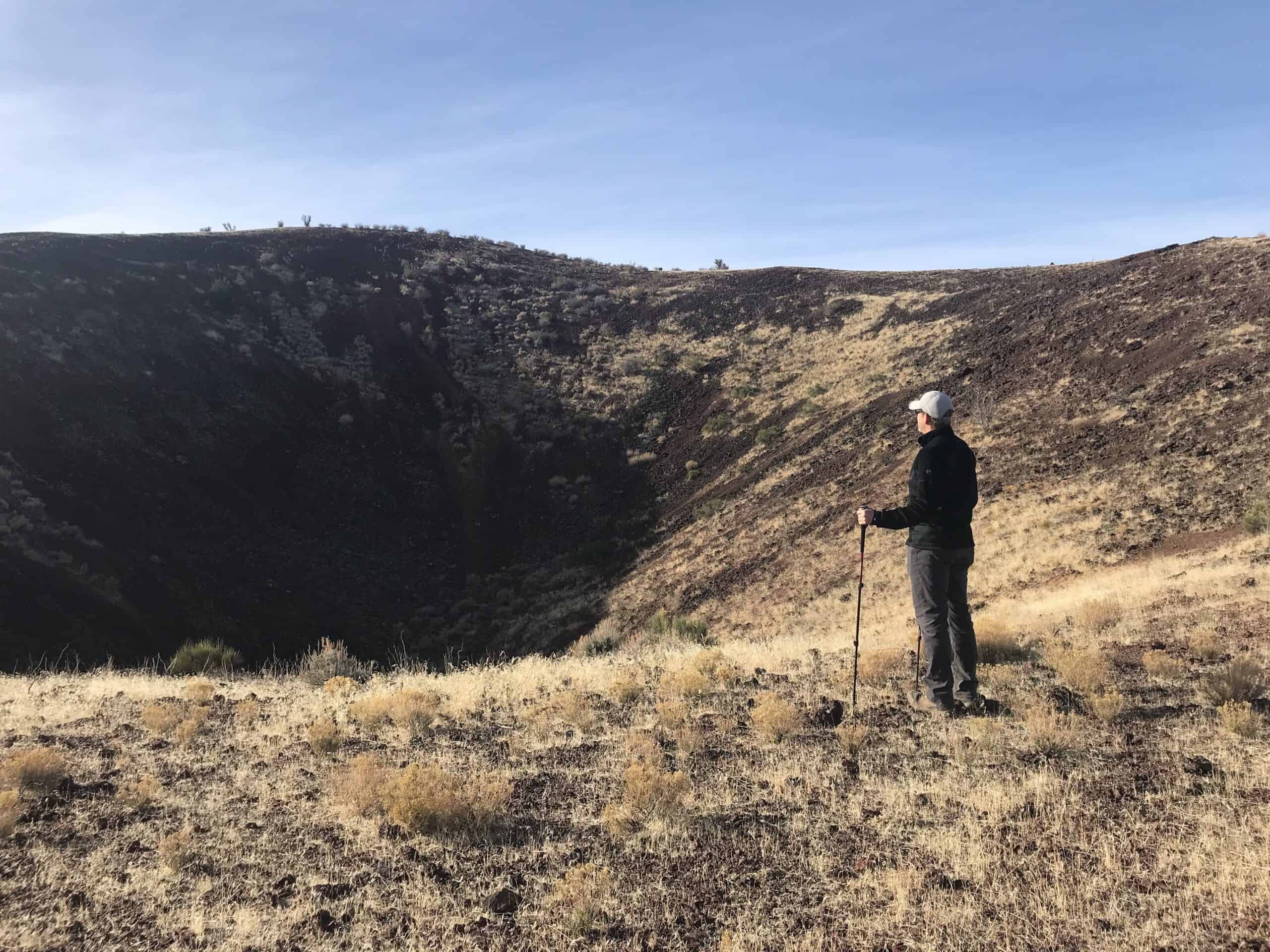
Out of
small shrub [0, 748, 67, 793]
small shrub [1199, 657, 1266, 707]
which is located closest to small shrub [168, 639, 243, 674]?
small shrub [0, 748, 67, 793]

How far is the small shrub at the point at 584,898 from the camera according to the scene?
392 centimetres

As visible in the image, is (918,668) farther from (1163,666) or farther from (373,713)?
(373,713)

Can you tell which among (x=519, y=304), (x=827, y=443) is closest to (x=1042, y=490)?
(x=827, y=443)

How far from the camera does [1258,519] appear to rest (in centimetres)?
1286

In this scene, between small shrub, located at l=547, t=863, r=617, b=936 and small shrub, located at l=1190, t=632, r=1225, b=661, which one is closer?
small shrub, located at l=547, t=863, r=617, b=936

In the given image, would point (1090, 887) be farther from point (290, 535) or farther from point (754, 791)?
point (290, 535)

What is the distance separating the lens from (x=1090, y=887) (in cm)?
Result: 369

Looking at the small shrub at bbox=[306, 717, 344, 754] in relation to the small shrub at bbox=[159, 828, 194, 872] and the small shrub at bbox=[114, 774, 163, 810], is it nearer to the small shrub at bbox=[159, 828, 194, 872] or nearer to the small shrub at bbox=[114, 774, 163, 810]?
the small shrub at bbox=[114, 774, 163, 810]

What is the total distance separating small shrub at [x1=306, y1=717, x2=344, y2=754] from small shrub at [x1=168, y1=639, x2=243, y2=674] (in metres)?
6.98

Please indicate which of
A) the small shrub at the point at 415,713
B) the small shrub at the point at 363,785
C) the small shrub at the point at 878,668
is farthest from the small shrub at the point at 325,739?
the small shrub at the point at 878,668

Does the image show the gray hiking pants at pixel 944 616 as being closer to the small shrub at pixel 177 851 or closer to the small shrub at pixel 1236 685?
the small shrub at pixel 1236 685

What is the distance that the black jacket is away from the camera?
6.02 meters

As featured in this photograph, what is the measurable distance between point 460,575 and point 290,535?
19.0 feet

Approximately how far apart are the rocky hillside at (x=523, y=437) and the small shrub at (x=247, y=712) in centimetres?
1111
